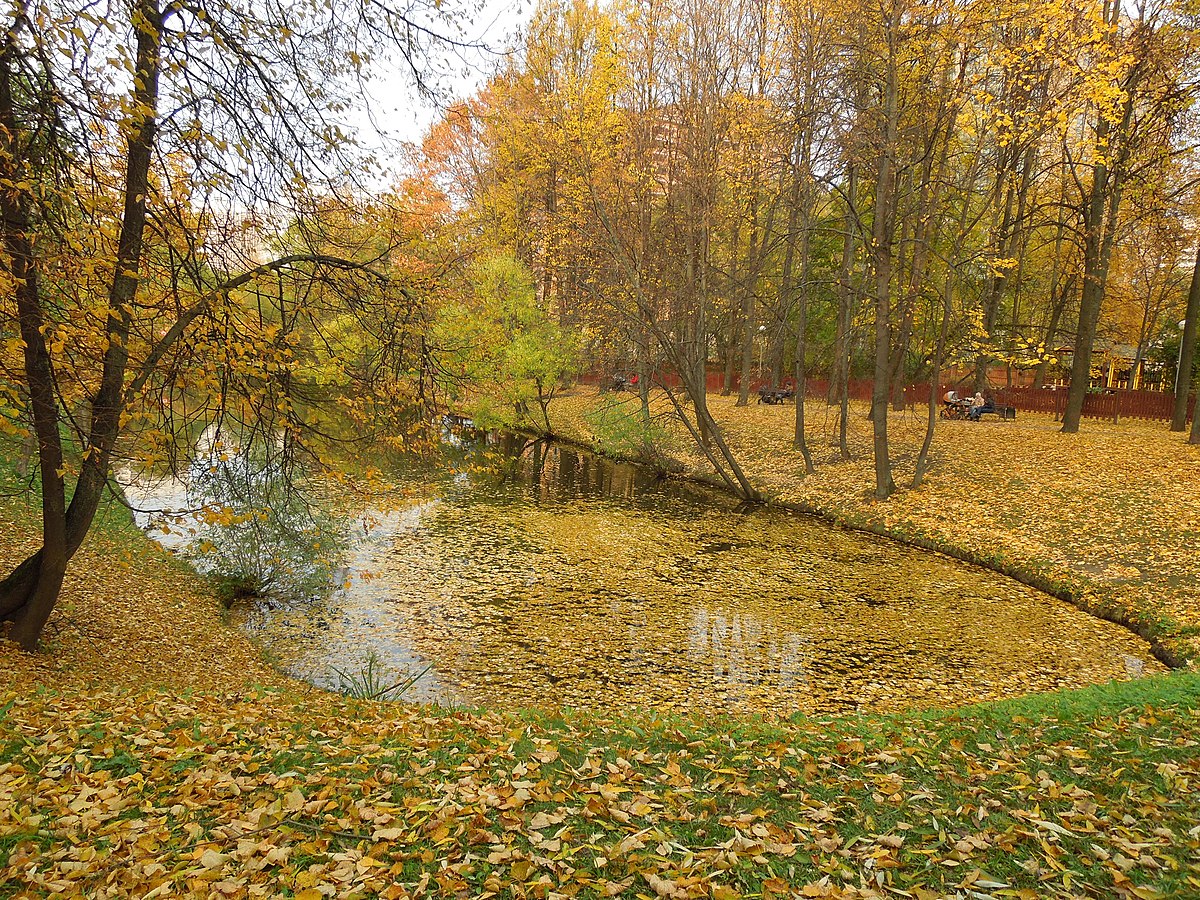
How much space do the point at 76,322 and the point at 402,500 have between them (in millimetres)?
3526

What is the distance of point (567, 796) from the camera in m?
4.03

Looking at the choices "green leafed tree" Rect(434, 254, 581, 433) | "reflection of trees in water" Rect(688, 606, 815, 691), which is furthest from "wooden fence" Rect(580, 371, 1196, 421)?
"reflection of trees in water" Rect(688, 606, 815, 691)

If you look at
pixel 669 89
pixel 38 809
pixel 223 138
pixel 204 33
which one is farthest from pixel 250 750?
pixel 669 89

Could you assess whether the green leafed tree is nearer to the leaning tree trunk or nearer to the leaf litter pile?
the leaning tree trunk

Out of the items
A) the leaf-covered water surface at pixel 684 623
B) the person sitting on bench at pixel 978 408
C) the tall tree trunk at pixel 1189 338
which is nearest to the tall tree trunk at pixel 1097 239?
the tall tree trunk at pixel 1189 338

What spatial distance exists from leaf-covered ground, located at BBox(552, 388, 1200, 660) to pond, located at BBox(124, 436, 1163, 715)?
683 mm

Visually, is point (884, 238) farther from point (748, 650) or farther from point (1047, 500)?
point (748, 650)

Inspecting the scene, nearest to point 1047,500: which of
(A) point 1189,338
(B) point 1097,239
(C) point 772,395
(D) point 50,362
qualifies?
(B) point 1097,239

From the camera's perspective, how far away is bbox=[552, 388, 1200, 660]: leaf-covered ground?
10.7m

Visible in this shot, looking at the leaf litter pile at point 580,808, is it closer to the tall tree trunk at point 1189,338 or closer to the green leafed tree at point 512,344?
the tall tree trunk at point 1189,338

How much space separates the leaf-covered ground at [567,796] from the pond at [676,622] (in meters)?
1.52

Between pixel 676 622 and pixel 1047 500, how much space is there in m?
9.59

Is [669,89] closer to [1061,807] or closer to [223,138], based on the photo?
[223,138]

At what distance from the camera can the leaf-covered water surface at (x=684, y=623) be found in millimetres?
8094
